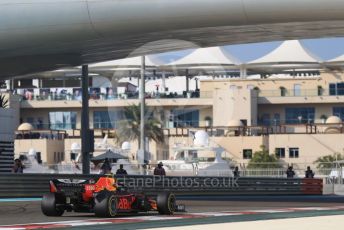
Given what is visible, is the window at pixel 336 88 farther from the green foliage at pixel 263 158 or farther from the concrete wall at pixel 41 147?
the concrete wall at pixel 41 147

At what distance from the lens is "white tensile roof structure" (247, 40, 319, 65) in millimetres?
111188

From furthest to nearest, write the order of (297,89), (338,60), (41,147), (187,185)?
1. (338,60)
2. (297,89)
3. (41,147)
4. (187,185)

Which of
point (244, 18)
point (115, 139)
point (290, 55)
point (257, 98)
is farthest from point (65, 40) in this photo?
point (290, 55)

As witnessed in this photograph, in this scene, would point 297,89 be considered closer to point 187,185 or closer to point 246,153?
point 246,153

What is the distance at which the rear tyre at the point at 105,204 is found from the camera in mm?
18381

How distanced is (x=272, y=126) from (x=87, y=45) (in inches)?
3002

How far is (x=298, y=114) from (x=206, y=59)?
13.5m

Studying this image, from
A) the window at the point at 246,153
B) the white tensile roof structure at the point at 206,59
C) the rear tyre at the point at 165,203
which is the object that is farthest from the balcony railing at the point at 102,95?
the rear tyre at the point at 165,203

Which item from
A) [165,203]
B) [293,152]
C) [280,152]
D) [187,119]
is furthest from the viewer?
[187,119]

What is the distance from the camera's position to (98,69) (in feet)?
376

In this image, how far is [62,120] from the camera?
11100 centimetres

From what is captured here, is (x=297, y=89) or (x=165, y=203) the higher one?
(x=297, y=89)

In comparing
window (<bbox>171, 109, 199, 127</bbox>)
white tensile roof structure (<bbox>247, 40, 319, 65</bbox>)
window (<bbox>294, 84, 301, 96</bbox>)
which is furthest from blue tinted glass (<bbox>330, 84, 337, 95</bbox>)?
window (<bbox>171, 109, 199, 127</bbox>)

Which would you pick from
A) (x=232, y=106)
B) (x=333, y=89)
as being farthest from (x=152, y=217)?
(x=333, y=89)
